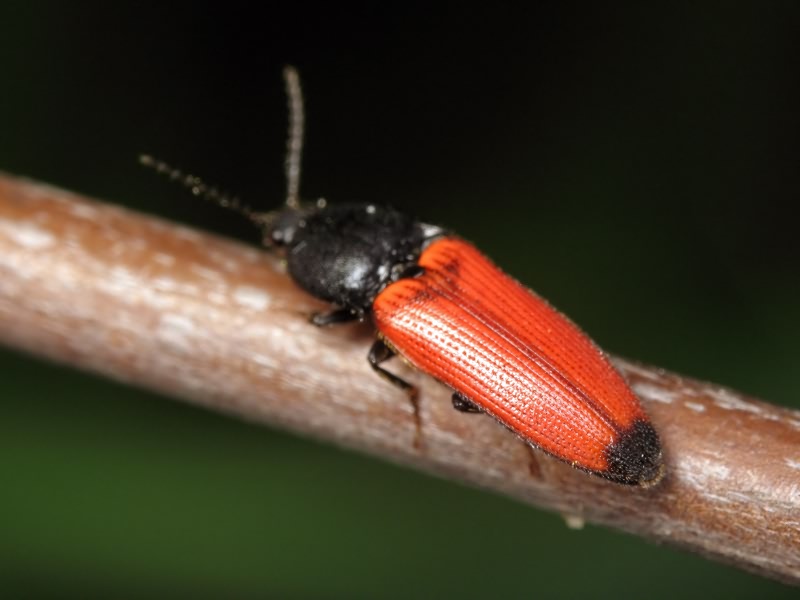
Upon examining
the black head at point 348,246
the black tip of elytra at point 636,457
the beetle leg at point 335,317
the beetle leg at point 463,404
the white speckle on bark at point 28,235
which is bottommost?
the black tip of elytra at point 636,457

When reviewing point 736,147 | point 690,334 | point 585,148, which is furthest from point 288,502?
point 736,147

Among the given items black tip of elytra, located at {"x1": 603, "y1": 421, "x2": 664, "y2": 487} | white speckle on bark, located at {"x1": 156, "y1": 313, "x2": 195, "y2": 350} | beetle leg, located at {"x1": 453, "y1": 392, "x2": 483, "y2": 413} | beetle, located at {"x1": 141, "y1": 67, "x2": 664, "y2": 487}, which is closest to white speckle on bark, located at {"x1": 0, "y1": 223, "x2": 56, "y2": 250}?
white speckle on bark, located at {"x1": 156, "y1": 313, "x2": 195, "y2": 350}

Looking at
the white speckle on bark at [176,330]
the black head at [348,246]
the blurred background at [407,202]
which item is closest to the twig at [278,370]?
A: the white speckle on bark at [176,330]

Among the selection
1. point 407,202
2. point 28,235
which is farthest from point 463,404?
point 407,202

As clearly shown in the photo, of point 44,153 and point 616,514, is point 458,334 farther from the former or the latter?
point 44,153

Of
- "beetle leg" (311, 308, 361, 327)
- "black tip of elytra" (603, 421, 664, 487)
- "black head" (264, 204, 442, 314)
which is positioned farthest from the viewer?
"black head" (264, 204, 442, 314)

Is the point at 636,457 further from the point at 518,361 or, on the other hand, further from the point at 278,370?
the point at 278,370

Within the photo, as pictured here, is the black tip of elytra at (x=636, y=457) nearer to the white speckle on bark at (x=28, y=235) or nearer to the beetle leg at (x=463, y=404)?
the beetle leg at (x=463, y=404)

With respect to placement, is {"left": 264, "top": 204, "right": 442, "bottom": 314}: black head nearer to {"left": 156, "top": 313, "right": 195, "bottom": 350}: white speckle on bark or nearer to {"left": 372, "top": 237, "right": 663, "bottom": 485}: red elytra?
{"left": 372, "top": 237, "right": 663, "bottom": 485}: red elytra
